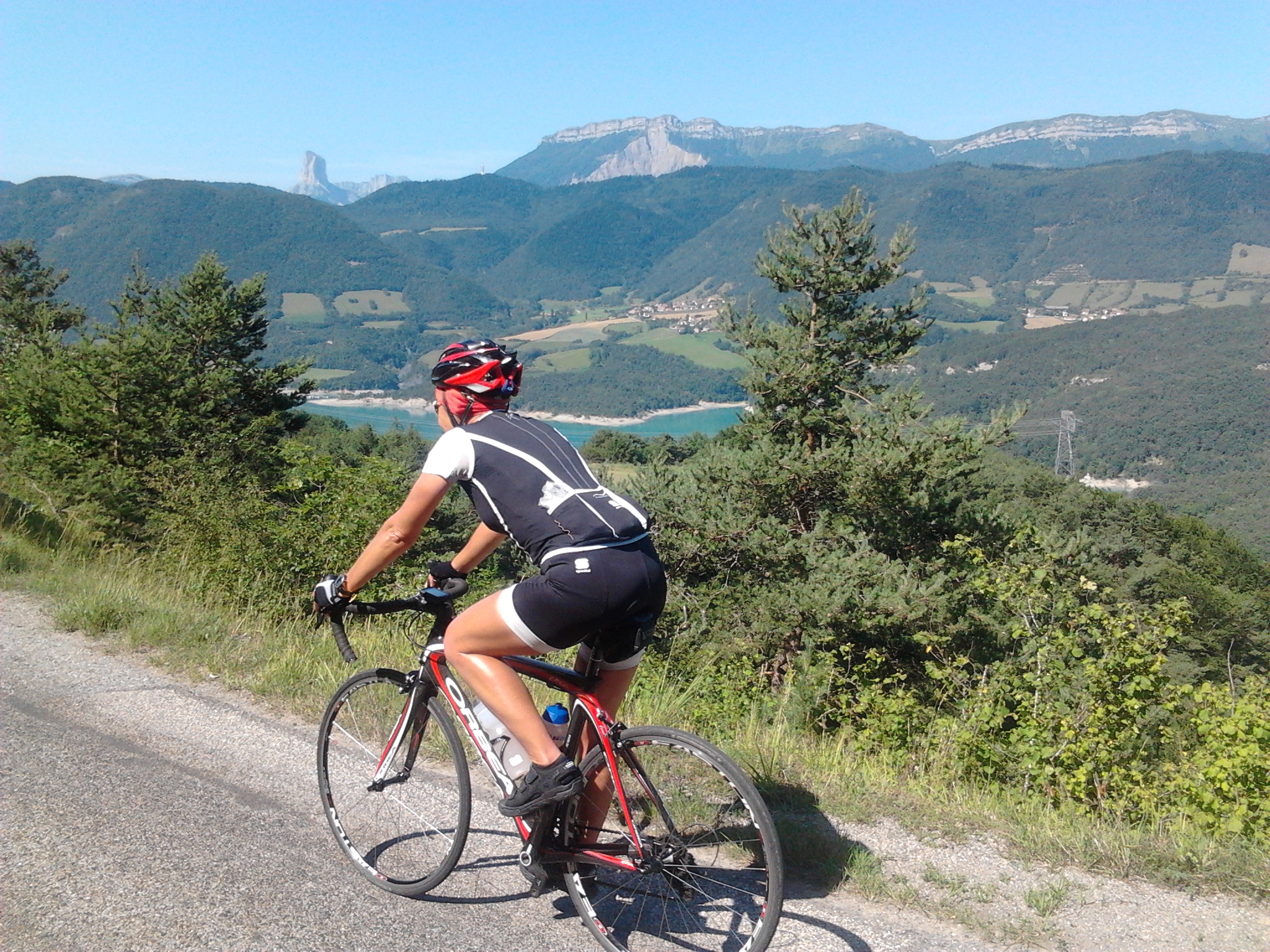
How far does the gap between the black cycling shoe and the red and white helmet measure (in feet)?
3.82

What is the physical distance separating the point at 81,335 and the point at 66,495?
8.24 meters

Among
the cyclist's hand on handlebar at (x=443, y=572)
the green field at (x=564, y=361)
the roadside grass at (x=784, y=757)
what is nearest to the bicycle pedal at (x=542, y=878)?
the roadside grass at (x=784, y=757)

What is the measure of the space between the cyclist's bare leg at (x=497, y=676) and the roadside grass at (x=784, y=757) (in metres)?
1.08

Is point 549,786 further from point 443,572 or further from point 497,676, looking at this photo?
point 443,572

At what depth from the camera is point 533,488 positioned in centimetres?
274

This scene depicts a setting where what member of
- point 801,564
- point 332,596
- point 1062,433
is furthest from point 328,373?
point 332,596

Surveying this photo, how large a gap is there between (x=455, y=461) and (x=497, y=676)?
677 millimetres

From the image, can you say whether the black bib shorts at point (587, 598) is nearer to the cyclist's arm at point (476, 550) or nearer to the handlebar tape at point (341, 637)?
the cyclist's arm at point (476, 550)

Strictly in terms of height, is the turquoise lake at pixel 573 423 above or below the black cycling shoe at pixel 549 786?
below

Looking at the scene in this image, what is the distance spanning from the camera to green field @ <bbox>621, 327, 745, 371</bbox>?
157750 mm

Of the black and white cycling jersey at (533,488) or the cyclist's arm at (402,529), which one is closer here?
the black and white cycling jersey at (533,488)

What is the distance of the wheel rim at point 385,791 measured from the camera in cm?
329

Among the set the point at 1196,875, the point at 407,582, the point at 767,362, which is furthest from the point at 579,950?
the point at 767,362

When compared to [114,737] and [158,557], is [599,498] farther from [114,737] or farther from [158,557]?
[158,557]
